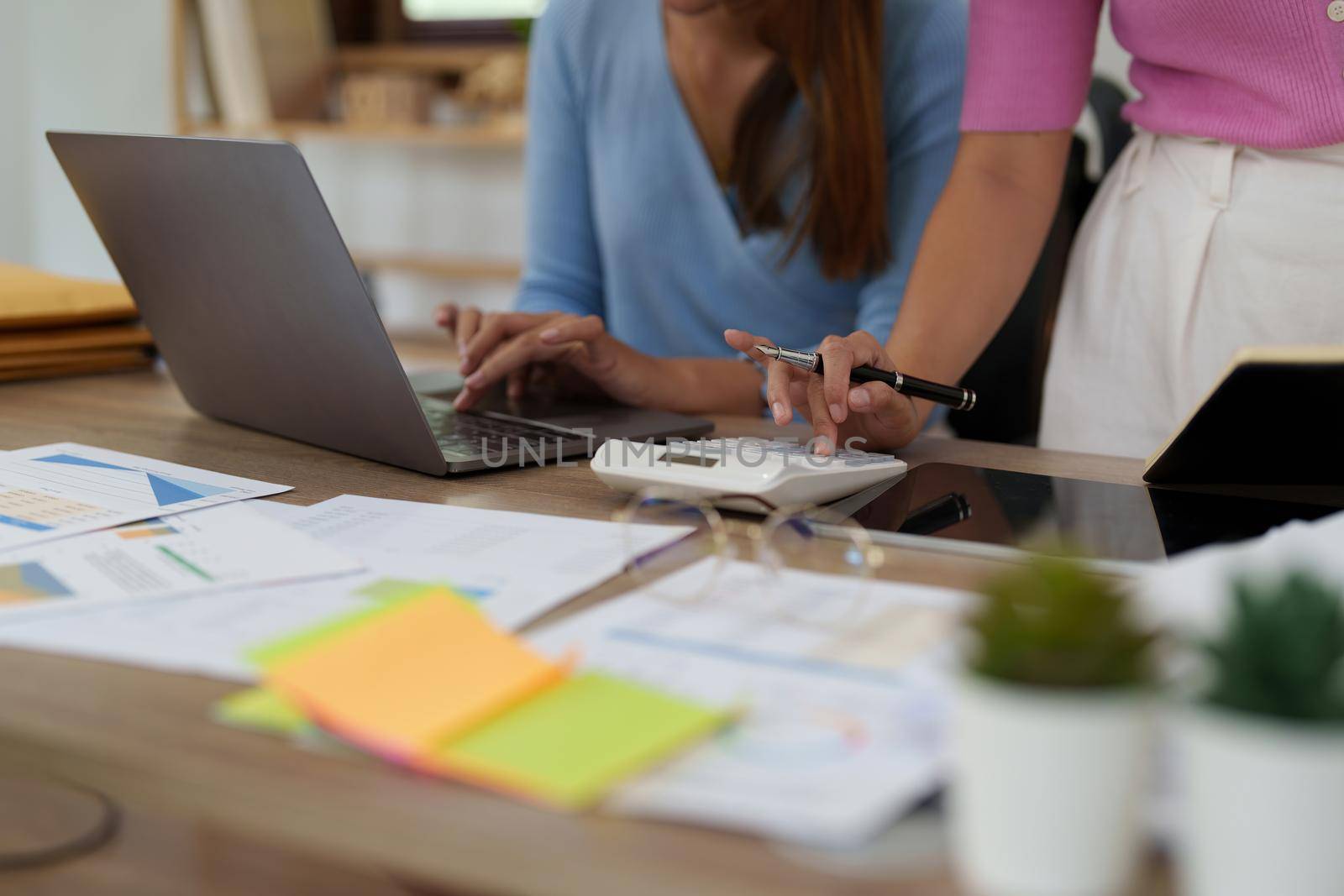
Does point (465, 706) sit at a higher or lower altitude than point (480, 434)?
higher

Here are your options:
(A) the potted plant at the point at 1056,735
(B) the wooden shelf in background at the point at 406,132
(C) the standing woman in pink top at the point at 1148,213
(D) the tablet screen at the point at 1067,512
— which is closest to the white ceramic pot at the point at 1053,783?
(A) the potted plant at the point at 1056,735

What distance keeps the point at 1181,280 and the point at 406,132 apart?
7.53ft

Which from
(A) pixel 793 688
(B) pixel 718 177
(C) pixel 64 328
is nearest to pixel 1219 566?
(A) pixel 793 688

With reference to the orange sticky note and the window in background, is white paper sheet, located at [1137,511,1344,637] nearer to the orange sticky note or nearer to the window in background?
the orange sticky note

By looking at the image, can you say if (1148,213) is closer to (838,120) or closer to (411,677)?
(838,120)

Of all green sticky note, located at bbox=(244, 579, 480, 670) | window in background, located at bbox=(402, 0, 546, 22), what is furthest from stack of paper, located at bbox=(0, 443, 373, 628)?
window in background, located at bbox=(402, 0, 546, 22)

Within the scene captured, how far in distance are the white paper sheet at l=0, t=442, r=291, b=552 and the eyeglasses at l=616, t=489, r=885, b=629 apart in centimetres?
28

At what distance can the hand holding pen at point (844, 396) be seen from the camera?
878 mm

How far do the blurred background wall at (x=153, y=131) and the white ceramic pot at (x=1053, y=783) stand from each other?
2957 millimetres

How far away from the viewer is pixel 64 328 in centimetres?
134

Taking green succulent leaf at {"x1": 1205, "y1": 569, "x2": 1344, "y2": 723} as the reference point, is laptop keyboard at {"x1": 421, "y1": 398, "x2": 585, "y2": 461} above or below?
below

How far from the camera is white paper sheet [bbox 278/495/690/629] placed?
0.59 metres

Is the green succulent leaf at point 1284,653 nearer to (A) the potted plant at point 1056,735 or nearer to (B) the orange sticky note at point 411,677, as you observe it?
(A) the potted plant at point 1056,735

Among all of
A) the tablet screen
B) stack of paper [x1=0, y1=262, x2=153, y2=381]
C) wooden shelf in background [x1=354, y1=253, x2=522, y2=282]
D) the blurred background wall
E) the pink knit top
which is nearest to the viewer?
the tablet screen
